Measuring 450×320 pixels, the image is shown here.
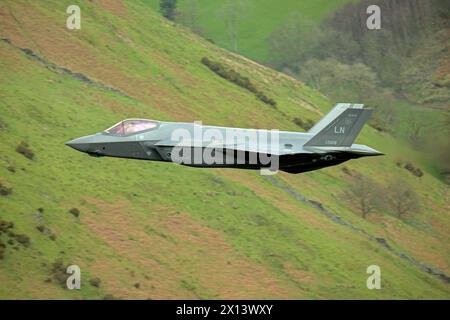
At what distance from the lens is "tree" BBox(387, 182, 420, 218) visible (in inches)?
3450

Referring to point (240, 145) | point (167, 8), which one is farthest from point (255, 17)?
point (240, 145)

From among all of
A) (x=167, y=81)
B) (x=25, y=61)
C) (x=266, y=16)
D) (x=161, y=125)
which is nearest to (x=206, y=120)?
(x=167, y=81)

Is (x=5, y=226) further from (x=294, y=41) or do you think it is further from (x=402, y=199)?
(x=294, y=41)

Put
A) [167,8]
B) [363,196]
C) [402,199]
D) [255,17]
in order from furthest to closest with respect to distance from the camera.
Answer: [255,17] → [167,8] → [402,199] → [363,196]

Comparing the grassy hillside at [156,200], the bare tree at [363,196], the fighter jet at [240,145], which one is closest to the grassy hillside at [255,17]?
the grassy hillside at [156,200]

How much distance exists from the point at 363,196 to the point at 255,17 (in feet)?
246

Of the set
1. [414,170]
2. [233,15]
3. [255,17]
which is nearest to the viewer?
[414,170]

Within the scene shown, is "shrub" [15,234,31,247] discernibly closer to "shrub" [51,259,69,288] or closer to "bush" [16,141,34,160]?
"shrub" [51,259,69,288]

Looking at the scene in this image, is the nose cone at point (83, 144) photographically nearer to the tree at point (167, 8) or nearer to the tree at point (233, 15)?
the tree at point (167, 8)

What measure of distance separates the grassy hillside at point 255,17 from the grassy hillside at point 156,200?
1974 inches

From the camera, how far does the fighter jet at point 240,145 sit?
48094mm

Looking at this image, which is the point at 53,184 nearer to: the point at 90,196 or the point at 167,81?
the point at 90,196

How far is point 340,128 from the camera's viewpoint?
48.9 metres

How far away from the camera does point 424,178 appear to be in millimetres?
90875
